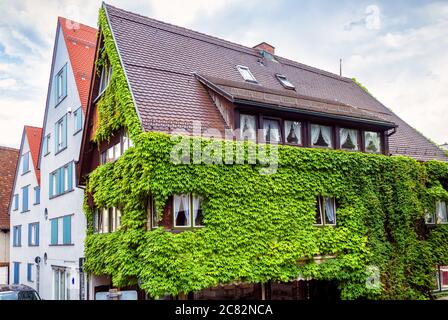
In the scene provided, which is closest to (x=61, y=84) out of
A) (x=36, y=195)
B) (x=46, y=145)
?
(x=46, y=145)

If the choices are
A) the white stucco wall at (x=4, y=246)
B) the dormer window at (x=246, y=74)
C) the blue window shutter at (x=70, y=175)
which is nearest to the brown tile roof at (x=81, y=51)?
the blue window shutter at (x=70, y=175)

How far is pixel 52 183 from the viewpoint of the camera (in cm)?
2594

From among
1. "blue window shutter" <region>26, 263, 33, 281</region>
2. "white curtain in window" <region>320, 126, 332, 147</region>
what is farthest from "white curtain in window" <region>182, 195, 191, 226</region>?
"blue window shutter" <region>26, 263, 33, 281</region>

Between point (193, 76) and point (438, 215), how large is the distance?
11.9m

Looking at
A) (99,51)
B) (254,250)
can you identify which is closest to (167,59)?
(99,51)

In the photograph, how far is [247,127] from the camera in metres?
15.9

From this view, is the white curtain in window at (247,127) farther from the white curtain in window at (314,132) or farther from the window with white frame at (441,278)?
the window with white frame at (441,278)

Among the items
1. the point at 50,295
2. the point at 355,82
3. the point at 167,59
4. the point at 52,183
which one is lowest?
the point at 50,295

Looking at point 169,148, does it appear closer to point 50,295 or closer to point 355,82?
point 50,295

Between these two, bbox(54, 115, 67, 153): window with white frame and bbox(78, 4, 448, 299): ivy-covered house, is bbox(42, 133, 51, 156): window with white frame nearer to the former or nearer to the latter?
bbox(54, 115, 67, 153): window with white frame

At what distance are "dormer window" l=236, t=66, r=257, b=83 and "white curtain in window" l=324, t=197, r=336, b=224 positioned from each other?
6.28 metres

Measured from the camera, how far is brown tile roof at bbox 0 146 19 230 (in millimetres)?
35844

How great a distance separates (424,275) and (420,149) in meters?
6.67
